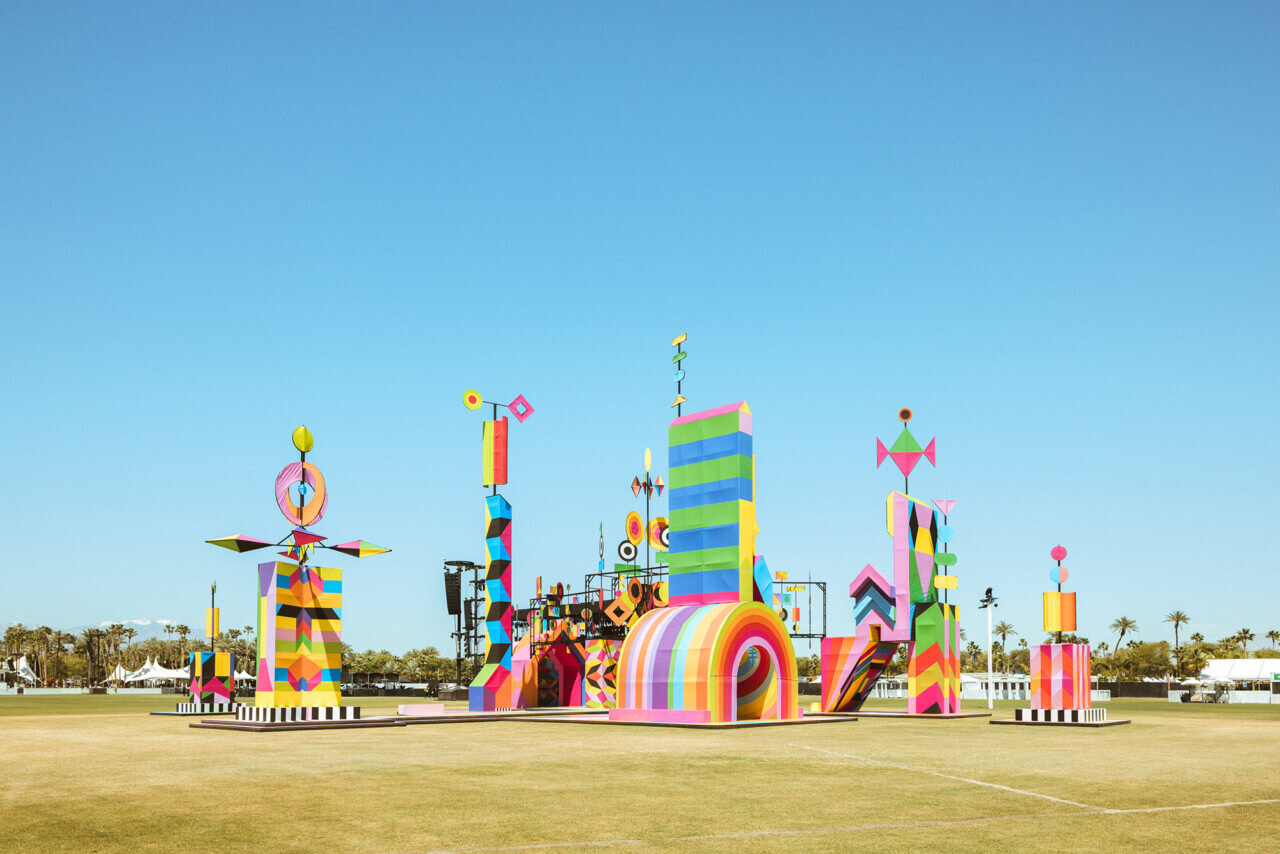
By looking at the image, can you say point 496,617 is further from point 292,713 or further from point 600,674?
point 292,713

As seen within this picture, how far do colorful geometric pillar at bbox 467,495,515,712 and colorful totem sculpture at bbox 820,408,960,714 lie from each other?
1181 cm

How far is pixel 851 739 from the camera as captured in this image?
24891 mm

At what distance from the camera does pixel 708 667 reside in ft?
97.3

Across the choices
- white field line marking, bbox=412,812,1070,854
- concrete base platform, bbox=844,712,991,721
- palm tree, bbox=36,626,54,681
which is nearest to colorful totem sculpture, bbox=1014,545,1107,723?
concrete base platform, bbox=844,712,991,721

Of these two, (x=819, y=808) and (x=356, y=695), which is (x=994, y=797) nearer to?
(x=819, y=808)

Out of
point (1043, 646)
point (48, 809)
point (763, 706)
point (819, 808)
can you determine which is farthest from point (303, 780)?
point (1043, 646)

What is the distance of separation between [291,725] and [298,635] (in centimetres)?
265

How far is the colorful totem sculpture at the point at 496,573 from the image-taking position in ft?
136

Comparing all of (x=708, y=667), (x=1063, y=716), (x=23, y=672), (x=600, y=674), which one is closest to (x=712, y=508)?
(x=708, y=667)

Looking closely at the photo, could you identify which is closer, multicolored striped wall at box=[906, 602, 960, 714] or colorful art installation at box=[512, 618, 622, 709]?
multicolored striped wall at box=[906, 602, 960, 714]

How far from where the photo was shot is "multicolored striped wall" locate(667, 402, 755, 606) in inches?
1297

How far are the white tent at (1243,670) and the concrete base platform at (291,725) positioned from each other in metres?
73.7

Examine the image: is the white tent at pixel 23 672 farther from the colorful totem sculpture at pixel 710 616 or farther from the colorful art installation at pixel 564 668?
the colorful totem sculpture at pixel 710 616

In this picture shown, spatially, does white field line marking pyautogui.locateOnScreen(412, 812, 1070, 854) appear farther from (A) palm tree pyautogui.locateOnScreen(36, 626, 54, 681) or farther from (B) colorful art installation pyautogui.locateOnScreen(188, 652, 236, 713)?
(A) palm tree pyautogui.locateOnScreen(36, 626, 54, 681)
